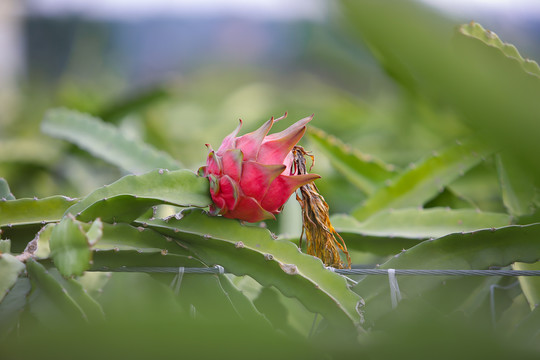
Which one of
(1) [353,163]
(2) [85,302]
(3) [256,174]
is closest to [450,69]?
(3) [256,174]

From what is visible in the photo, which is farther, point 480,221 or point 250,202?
point 480,221

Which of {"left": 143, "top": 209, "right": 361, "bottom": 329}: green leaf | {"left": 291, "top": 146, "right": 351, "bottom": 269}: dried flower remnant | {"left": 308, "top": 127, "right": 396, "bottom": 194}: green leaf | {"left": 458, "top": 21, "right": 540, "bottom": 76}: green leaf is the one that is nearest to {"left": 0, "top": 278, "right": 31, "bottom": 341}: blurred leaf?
{"left": 143, "top": 209, "right": 361, "bottom": 329}: green leaf

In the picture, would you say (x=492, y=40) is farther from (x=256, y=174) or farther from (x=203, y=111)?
(x=203, y=111)

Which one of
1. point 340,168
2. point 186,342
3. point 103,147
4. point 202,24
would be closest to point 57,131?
point 103,147

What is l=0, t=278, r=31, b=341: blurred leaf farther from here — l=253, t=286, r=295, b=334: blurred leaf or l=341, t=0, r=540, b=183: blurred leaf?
l=341, t=0, r=540, b=183: blurred leaf

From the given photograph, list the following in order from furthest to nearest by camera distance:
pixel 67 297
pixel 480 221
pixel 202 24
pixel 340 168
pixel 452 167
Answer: pixel 202 24 → pixel 340 168 → pixel 452 167 → pixel 480 221 → pixel 67 297

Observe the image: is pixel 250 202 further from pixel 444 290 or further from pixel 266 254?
pixel 444 290
